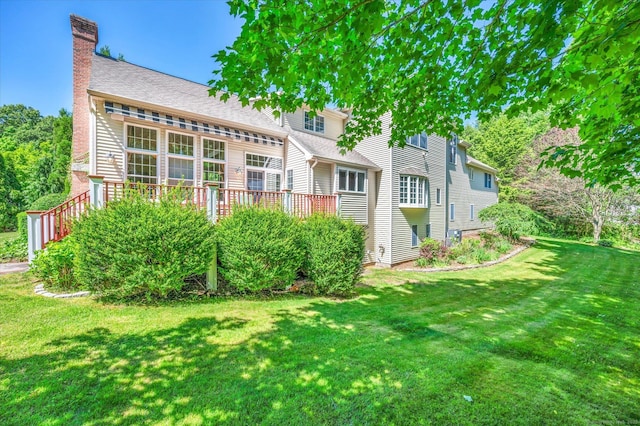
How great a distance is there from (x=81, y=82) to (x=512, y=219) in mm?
23788

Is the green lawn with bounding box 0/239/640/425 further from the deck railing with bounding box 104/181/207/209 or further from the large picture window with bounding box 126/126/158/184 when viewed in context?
the large picture window with bounding box 126/126/158/184

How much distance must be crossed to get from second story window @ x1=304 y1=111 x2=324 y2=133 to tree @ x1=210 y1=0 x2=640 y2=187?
30.9 feet

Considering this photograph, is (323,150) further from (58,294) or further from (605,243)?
(605,243)

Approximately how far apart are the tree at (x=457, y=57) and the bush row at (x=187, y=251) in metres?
3.59

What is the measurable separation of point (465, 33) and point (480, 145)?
36054mm

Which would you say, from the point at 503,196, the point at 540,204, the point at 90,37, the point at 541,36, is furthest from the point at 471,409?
the point at 503,196

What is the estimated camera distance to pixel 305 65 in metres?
3.60

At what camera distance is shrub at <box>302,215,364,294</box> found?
759 centimetres

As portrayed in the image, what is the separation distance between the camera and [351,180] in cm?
1298

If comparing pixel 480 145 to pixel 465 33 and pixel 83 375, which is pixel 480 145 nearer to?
pixel 465 33

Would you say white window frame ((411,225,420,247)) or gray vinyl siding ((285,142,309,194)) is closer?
gray vinyl siding ((285,142,309,194))

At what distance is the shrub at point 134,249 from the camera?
5.74 metres

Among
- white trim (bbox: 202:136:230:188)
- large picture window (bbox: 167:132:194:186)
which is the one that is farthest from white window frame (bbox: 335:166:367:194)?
large picture window (bbox: 167:132:194:186)

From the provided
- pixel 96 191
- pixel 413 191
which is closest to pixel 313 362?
pixel 96 191
